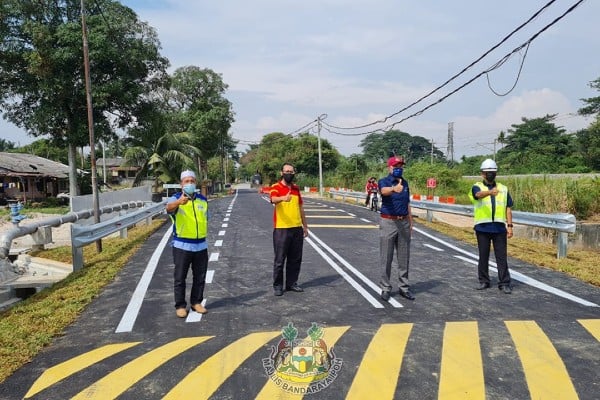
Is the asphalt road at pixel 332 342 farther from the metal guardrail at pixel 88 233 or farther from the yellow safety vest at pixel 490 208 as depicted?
the metal guardrail at pixel 88 233

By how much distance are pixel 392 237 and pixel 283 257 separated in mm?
1580

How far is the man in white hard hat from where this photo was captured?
702 cm

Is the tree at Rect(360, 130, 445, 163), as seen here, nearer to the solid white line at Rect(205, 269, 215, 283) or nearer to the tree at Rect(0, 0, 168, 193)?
the tree at Rect(0, 0, 168, 193)

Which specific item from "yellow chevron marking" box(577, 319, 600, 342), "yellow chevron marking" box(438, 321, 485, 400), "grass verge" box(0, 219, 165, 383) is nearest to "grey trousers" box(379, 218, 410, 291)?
Answer: "yellow chevron marking" box(438, 321, 485, 400)

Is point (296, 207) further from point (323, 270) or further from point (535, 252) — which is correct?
point (535, 252)

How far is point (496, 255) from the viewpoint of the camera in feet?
23.3

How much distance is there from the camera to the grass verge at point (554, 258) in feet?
26.9

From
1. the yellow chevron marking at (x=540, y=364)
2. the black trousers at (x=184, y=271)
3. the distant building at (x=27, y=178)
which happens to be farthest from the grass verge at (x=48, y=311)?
the distant building at (x=27, y=178)

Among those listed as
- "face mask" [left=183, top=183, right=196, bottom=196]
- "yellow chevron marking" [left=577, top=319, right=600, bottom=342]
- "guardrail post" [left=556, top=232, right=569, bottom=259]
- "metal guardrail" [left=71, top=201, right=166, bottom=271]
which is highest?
"face mask" [left=183, top=183, right=196, bottom=196]

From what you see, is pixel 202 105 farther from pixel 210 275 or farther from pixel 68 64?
pixel 210 275

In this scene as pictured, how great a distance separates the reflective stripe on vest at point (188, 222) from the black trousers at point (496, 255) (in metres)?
4.09

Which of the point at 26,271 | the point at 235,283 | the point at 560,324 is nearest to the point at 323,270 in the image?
the point at 235,283

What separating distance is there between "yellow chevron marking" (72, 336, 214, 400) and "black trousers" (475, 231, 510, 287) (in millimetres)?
4271

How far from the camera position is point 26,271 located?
40.8 ft
